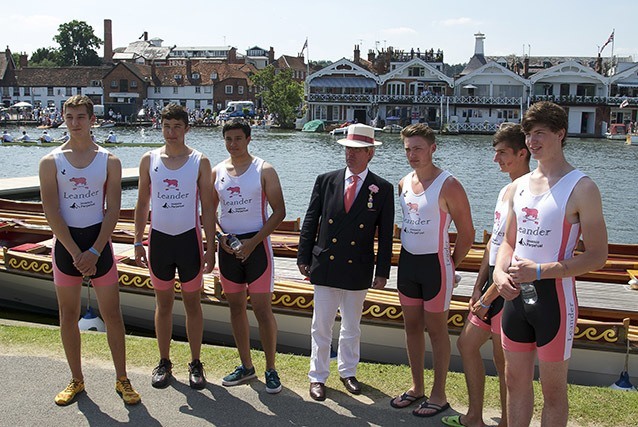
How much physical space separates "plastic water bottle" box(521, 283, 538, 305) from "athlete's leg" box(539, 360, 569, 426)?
1.22 feet

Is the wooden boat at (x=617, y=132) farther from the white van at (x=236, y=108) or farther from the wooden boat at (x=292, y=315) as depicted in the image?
the wooden boat at (x=292, y=315)

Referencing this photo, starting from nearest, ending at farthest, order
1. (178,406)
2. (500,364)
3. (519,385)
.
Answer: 1. (519,385)
2. (500,364)
3. (178,406)

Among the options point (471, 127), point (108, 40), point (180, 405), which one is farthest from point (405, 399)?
point (108, 40)

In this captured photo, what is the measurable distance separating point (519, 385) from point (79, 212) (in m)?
3.36

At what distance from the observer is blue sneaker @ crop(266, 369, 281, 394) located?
5.45 metres

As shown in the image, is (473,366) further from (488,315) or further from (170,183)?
(170,183)

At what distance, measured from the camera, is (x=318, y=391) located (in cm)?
538

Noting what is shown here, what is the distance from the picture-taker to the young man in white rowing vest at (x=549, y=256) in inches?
147

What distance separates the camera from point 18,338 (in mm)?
6543

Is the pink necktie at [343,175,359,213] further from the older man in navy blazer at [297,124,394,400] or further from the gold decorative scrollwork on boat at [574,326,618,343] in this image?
the gold decorative scrollwork on boat at [574,326,618,343]

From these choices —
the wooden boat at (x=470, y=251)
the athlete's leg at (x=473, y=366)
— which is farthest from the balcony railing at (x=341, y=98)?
the athlete's leg at (x=473, y=366)

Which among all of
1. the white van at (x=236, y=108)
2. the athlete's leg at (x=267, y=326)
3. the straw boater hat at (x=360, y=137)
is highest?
the white van at (x=236, y=108)

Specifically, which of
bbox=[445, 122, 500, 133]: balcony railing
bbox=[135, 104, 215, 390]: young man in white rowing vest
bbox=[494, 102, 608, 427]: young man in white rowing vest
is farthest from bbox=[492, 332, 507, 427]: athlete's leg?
Result: bbox=[445, 122, 500, 133]: balcony railing

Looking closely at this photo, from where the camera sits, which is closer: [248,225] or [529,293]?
[529,293]
